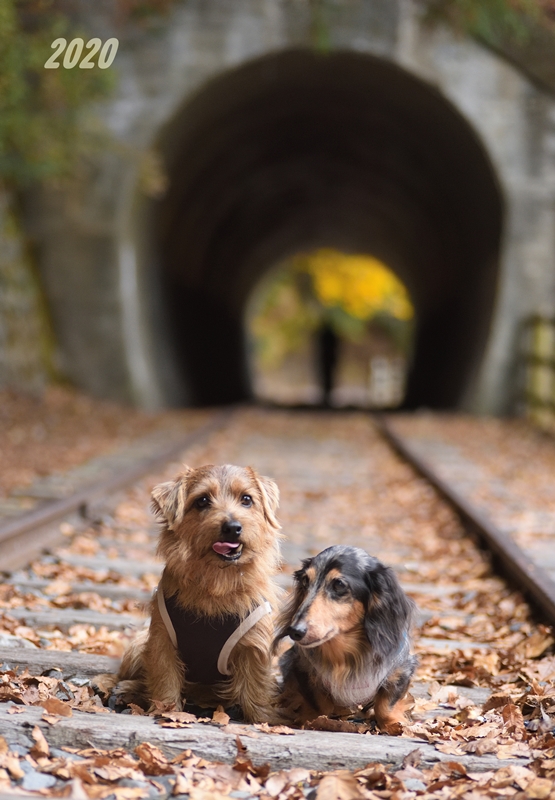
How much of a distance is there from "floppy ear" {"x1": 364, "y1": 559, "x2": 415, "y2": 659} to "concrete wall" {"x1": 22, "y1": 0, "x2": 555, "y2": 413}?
38.6 feet

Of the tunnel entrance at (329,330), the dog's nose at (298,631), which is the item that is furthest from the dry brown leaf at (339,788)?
the tunnel entrance at (329,330)

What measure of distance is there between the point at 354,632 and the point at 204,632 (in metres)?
0.55

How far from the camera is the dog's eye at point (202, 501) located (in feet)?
10.7

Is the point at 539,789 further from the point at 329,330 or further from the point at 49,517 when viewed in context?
the point at 329,330

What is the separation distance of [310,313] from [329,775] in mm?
40230

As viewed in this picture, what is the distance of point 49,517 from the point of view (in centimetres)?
619

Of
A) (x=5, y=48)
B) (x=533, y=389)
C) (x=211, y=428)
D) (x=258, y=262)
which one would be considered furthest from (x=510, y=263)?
(x=258, y=262)

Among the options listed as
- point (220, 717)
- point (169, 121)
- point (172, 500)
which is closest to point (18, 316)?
point (169, 121)

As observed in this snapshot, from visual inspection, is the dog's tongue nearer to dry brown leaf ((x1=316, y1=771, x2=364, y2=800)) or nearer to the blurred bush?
dry brown leaf ((x1=316, y1=771, x2=364, y2=800))

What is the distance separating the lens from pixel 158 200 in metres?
16.5

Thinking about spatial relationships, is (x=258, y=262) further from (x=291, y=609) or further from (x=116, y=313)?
(x=291, y=609)

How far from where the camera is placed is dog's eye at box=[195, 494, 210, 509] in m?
3.26

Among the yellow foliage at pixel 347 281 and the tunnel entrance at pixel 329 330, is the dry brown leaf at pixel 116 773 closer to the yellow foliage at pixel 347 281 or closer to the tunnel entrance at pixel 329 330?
the tunnel entrance at pixel 329 330

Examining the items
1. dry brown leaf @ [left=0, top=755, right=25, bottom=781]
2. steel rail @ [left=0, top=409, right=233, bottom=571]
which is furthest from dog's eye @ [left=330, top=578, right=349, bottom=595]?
steel rail @ [left=0, top=409, right=233, bottom=571]
